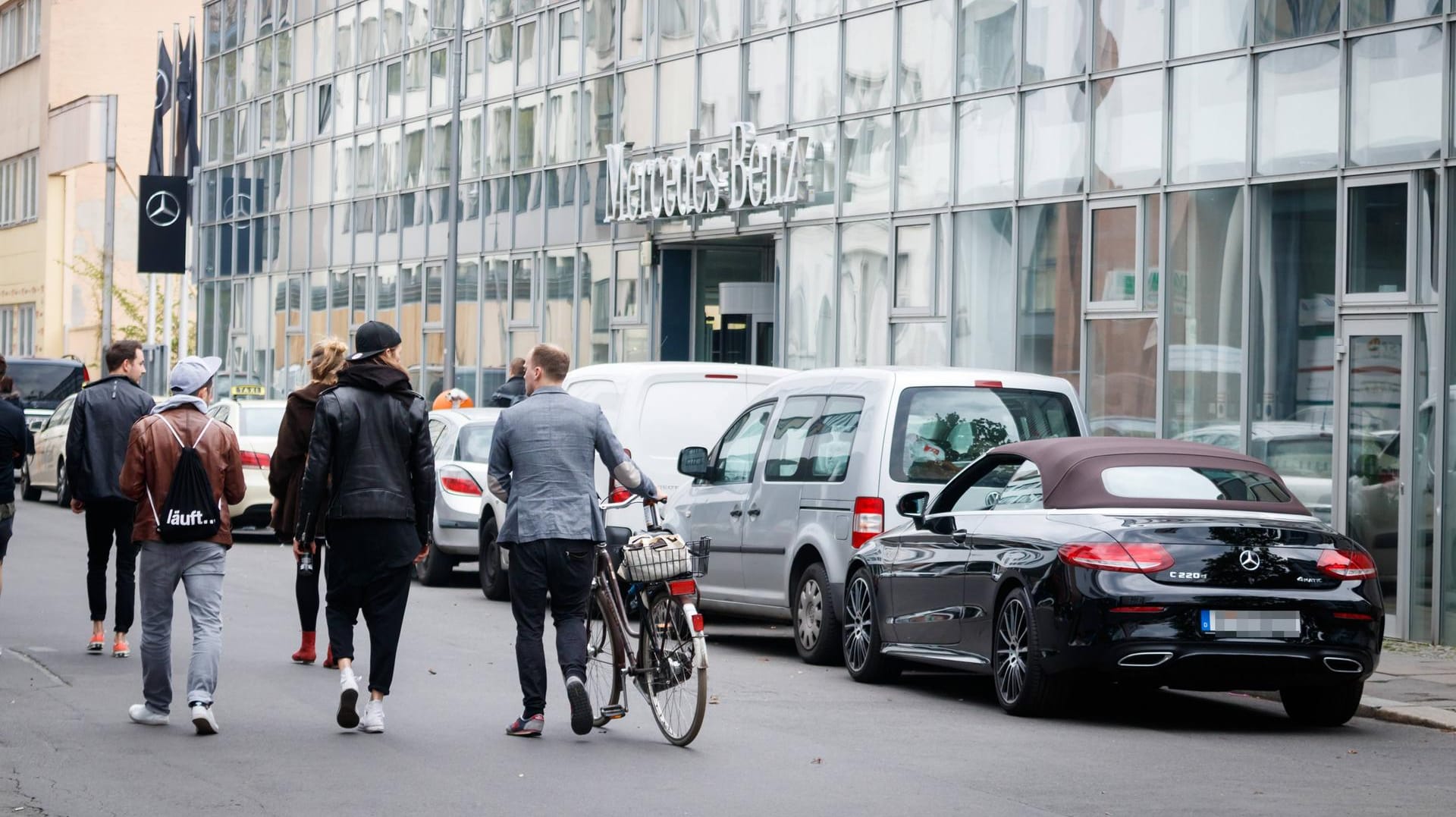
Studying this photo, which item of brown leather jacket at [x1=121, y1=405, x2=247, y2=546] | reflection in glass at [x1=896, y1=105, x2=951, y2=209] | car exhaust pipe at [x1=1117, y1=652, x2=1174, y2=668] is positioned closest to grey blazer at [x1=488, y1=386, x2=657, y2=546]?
brown leather jacket at [x1=121, y1=405, x2=247, y2=546]

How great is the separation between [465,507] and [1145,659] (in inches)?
385

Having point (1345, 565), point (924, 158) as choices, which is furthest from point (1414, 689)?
point (924, 158)

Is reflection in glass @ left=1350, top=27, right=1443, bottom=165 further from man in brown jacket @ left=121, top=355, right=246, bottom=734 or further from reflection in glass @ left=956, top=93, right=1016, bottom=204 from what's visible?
man in brown jacket @ left=121, top=355, right=246, bottom=734

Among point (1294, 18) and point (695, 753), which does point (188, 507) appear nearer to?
point (695, 753)

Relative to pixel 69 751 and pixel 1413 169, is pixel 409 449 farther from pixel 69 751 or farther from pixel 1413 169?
pixel 1413 169

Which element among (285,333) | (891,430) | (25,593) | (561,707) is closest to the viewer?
(561,707)

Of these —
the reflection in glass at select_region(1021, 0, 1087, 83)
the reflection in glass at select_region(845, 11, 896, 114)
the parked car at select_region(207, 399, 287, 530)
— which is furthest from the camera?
the reflection in glass at select_region(845, 11, 896, 114)

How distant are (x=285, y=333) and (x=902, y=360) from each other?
2357 centimetres

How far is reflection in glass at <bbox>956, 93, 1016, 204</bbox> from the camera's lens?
21.5 m

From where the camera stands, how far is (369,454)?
30.7 feet

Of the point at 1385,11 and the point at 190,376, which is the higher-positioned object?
the point at 1385,11

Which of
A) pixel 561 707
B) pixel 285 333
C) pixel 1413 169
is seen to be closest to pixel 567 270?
pixel 285 333

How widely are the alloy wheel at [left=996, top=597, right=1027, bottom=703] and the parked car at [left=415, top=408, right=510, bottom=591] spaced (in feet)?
23.9

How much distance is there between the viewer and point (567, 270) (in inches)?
1252
